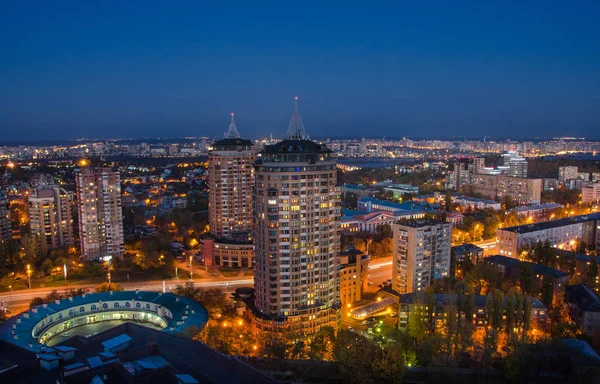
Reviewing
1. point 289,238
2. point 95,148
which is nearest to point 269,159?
point 289,238

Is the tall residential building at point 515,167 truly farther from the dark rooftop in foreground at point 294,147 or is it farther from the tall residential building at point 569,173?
the dark rooftop in foreground at point 294,147

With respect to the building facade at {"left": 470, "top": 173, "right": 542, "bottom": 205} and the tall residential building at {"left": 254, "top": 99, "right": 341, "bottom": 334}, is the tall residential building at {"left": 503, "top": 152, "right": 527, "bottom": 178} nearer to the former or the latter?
the building facade at {"left": 470, "top": 173, "right": 542, "bottom": 205}

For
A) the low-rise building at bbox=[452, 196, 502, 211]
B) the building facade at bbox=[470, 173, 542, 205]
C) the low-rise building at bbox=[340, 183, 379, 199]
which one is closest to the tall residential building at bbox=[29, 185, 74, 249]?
the low-rise building at bbox=[340, 183, 379, 199]

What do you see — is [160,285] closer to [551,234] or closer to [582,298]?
[582,298]

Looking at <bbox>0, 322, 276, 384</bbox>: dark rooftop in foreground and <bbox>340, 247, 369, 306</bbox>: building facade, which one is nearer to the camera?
<bbox>0, 322, 276, 384</bbox>: dark rooftop in foreground

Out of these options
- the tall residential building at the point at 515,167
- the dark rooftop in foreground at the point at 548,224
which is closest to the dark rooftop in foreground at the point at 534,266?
the dark rooftop in foreground at the point at 548,224

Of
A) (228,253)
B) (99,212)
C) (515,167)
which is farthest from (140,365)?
(515,167)
